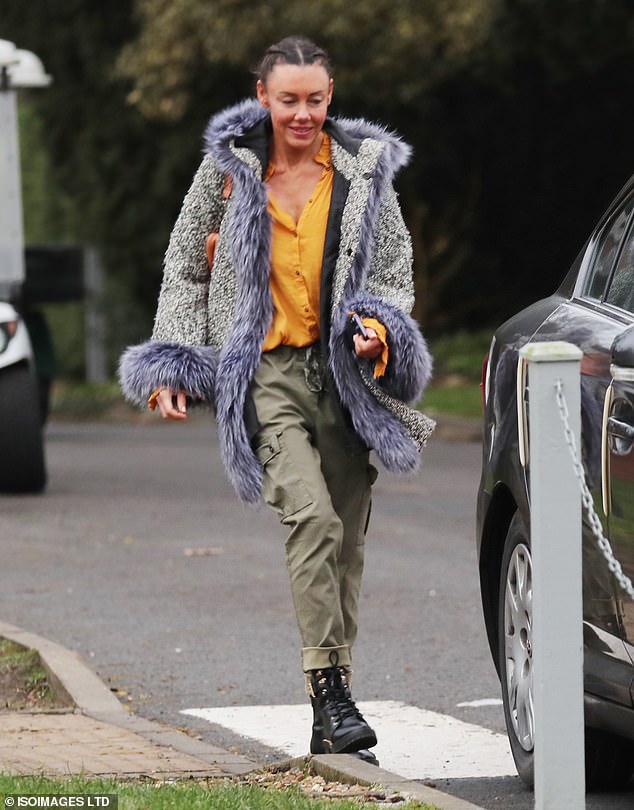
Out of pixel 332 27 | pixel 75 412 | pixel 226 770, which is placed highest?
pixel 332 27

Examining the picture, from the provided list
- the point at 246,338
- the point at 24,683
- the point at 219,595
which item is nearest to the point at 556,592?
the point at 246,338

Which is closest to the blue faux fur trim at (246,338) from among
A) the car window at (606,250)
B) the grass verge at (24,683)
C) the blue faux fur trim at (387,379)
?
the blue faux fur trim at (387,379)

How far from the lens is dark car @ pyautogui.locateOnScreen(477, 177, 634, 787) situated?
4777mm

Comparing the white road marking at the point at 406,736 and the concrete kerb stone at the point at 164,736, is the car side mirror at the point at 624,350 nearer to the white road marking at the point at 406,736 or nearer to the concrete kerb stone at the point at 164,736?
the concrete kerb stone at the point at 164,736

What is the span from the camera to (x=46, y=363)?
63.8ft

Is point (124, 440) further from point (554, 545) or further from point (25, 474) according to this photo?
point (554, 545)

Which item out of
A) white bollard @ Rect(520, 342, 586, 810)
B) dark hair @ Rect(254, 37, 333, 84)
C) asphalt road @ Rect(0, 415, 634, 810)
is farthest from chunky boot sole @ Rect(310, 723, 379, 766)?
dark hair @ Rect(254, 37, 333, 84)

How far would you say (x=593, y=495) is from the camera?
192 inches

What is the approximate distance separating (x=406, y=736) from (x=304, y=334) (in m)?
1.40

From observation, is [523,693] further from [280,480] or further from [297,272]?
[297,272]

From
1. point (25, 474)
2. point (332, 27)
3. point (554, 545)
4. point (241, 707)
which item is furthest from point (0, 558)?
point (332, 27)

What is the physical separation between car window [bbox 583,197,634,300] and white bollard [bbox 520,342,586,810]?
4.64 ft

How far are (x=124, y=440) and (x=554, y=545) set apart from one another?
1659 centimetres

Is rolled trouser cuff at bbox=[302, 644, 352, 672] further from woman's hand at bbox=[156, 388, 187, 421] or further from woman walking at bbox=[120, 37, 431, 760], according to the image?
woman's hand at bbox=[156, 388, 187, 421]
